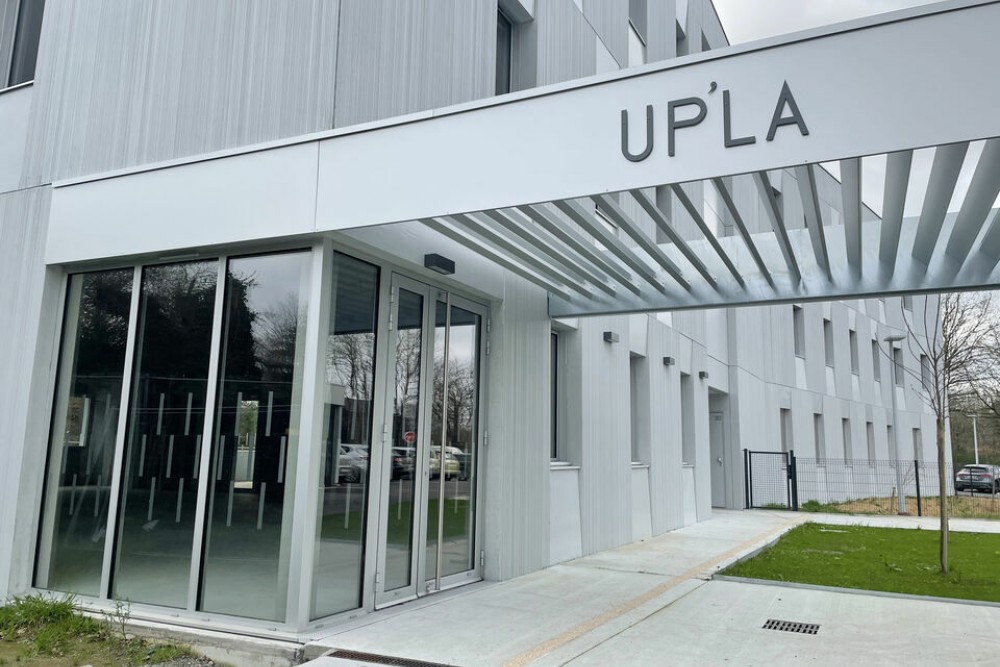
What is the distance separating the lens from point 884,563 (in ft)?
32.8

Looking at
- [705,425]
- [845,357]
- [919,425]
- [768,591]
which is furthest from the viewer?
[919,425]

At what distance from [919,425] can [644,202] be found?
36.0m

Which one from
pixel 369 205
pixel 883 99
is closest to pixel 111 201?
pixel 369 205

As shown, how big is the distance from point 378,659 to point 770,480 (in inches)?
687

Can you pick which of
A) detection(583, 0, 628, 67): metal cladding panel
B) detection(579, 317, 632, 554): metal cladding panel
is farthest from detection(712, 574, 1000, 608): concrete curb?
detection(583, 0, 628, 67): metal cladding panel

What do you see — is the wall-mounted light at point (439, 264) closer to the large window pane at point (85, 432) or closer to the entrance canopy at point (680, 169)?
the entrance canopy at point (680, 169)

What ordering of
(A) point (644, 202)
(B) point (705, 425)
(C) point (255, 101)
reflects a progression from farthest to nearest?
(B) point (705, 425) → (C) point (255, 101) → (A) point (644, 202)

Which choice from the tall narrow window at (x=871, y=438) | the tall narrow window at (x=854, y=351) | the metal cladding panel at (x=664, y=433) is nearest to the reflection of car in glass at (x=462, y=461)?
the metal cladding panel at (x=664, y=433)

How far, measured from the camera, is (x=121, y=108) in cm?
690

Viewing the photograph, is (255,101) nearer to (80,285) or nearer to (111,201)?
(111,201)

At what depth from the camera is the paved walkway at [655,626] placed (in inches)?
206

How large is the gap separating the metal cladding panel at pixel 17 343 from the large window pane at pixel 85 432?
0.19 metres

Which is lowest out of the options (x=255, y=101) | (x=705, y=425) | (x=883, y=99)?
(x=705, y=425)

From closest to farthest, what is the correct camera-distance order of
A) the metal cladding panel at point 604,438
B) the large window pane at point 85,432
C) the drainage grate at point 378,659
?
the drainage grate at point 378,659 < the large window pane at point 85,432 < the metal cladding panel at point 604,438
